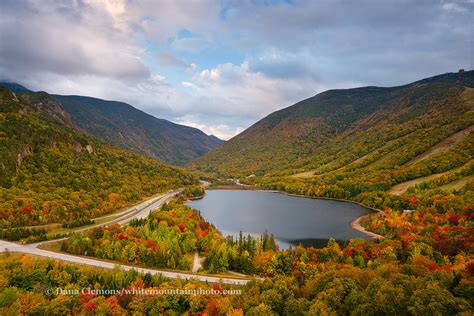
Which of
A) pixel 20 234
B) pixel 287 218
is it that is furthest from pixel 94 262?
pixel 287 218

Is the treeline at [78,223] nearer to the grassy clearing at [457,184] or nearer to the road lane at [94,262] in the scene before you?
the road lane at [94,262]

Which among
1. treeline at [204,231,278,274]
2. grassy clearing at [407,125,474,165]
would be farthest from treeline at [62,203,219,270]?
grassy clearing at [407,125,474,165]

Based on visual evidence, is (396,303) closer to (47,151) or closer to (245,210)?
(245,210)

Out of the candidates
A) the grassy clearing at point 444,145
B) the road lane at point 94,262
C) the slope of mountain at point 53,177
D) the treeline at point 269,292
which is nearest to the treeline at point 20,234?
the road lane at point 94,262

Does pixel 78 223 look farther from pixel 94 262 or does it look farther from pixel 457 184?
pixel 457 184

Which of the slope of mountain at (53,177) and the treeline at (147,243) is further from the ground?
the slope of mountain at (53,177)

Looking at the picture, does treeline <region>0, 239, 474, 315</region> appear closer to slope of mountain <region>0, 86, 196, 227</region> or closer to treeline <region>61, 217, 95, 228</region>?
treeline <region>61, 217, 95, 228</region>

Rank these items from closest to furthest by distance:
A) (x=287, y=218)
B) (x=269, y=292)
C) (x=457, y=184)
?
(x=269, y=292), (x=287, y=218), (x=457, y=184)
